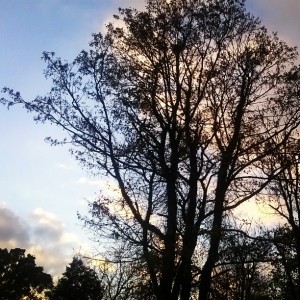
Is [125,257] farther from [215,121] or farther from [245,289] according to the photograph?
[245,289]

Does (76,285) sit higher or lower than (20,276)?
lower

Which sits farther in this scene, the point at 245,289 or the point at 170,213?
the point at 245,289

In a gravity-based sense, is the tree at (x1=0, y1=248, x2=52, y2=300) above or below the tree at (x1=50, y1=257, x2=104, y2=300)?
above

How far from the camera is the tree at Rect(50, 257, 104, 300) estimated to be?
42781mm

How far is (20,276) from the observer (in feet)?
188

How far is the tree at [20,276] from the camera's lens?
184ft

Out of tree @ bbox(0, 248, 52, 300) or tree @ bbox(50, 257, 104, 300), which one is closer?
tree @ bbox(50, 257, 104, 300)

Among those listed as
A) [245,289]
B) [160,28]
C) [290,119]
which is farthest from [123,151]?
[245,289]

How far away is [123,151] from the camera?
43.6 ft

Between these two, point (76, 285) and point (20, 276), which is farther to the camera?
point (20, 276)

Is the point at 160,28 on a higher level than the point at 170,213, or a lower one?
higher

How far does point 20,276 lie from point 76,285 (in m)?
16.3

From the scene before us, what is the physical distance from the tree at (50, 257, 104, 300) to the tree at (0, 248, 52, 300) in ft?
43.5

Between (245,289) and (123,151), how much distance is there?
1822cm
